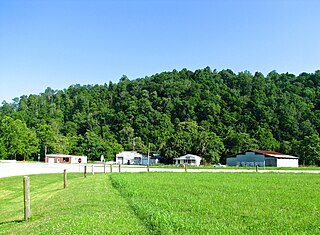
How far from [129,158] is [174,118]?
1311 inches

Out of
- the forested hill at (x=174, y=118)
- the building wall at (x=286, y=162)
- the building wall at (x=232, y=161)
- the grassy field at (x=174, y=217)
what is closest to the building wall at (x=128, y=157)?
the forested hill at (x=174, y=118)

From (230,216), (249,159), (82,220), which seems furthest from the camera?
(249,159)

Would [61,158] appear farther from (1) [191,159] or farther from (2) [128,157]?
(1) [191,159]

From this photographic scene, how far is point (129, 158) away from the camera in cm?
12575

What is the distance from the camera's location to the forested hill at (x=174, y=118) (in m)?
119

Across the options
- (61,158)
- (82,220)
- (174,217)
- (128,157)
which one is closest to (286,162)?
(128,157)

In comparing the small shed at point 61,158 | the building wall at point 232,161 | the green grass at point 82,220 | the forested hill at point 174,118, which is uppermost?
the forested hill at point 174,118

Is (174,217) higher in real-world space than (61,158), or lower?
higher

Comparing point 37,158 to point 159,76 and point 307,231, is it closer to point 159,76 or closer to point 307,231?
point 159,76

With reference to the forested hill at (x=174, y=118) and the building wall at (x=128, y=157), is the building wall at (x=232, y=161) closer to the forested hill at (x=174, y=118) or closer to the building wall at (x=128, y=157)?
the forested hill at (x=174, y=118)

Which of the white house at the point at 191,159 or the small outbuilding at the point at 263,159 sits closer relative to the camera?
the small outbuilding at the point at 263,159

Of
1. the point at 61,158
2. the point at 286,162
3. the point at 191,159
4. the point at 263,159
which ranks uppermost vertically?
the point at 61,158

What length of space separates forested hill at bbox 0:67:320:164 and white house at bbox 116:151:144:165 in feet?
11.3

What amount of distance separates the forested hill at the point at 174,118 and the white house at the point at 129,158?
3.46 meters
